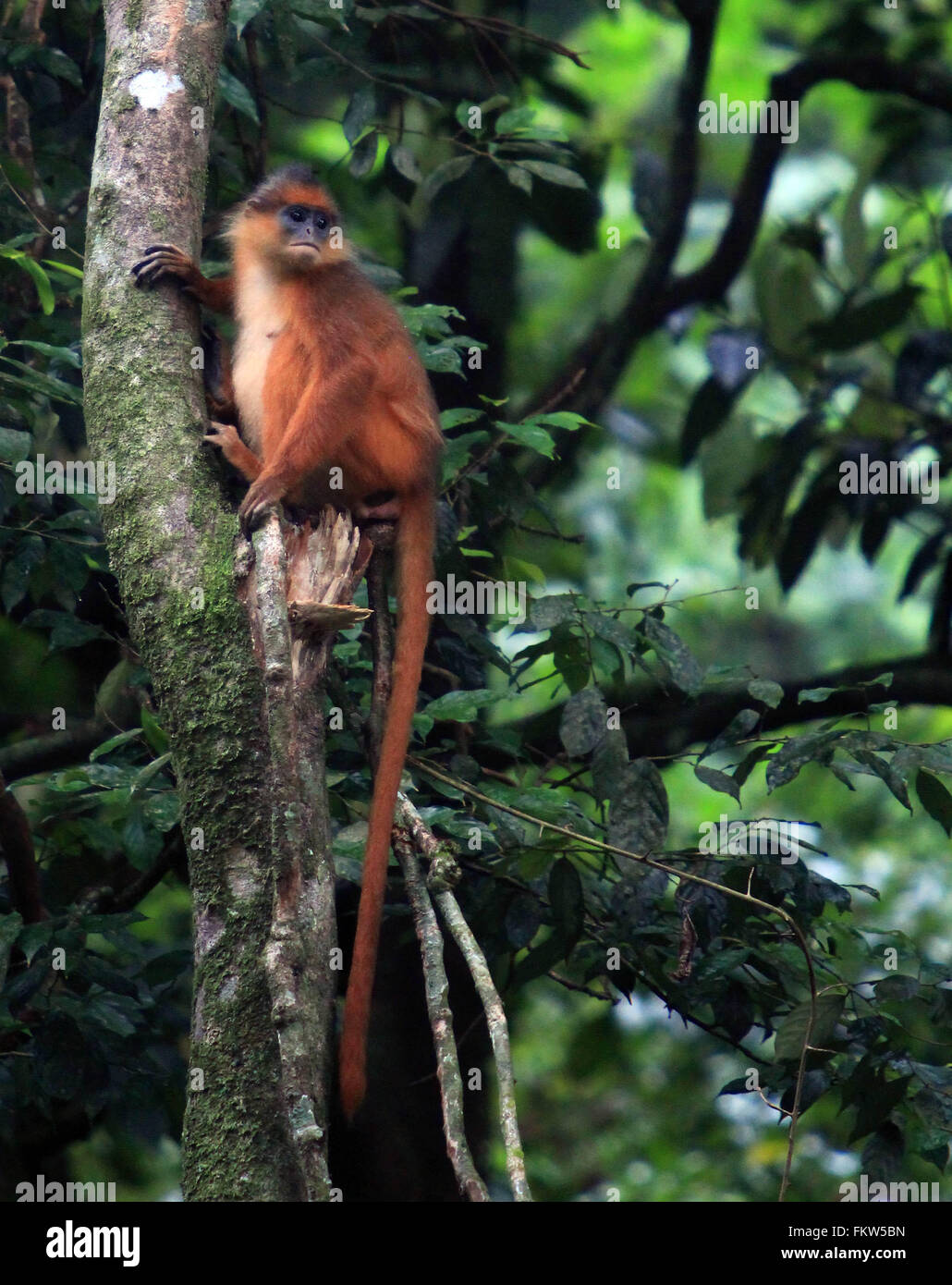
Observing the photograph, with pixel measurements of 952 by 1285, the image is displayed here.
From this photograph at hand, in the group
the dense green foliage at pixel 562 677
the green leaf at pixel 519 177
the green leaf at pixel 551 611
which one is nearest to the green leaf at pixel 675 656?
the dense green foliage at pixel 562 677

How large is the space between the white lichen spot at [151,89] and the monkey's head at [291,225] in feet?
3.07

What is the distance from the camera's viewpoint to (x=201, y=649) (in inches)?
102

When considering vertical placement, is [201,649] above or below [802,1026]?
above

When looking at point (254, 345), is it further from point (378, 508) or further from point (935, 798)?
point (935, 798)

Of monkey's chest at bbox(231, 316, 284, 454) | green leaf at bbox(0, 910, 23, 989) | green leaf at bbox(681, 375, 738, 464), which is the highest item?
green leaf at bbox(681, 375, 738, 464)

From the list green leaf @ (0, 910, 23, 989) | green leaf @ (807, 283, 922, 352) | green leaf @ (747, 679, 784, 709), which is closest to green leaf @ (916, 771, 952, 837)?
green leaf @ (747, 679, 784, 709)

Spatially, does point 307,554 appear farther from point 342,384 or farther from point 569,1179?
point 569,1179

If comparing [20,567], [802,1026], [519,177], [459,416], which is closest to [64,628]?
[20,567]

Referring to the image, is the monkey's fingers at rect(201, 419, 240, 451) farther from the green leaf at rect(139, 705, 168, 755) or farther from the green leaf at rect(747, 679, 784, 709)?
the green leaf at rect(747, 679, 784, 709)

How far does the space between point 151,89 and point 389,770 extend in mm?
1632

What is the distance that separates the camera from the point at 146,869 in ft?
11.9

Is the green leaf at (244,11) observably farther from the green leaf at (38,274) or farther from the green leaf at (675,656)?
the green leaf at (675,656)

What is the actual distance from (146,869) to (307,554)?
3.95 ft

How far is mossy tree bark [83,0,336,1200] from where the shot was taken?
228 centimetres
